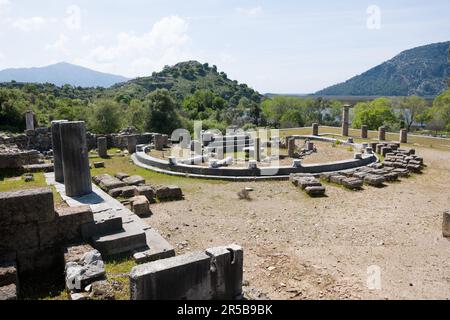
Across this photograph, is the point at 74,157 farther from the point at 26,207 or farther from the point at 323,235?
the point at 323,235

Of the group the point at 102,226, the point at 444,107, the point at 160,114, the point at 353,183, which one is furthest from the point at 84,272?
the point at 444,107

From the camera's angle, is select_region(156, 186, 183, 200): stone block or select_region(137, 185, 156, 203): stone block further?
select_region(156, 186, 183, 200): stone block

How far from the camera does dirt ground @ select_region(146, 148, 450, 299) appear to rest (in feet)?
23.7

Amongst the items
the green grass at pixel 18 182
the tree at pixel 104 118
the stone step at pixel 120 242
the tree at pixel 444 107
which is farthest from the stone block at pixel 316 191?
the tree at pixel 444 107

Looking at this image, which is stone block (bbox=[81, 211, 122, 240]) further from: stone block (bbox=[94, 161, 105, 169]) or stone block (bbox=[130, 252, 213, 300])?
stone block (bbox=[94, 161, 105, 169])

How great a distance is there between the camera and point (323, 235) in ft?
32.2

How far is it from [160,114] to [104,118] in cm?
630

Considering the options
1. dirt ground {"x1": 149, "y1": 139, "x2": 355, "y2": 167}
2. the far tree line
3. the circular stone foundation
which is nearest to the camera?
the circular stone foundation

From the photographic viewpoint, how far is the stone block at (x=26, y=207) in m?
6.84

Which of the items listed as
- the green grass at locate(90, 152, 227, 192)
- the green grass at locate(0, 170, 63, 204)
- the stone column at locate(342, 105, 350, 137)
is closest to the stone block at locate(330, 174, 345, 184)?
the green grass at locate(90, 152, 227, 192)

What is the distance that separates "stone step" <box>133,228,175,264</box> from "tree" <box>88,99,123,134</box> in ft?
100

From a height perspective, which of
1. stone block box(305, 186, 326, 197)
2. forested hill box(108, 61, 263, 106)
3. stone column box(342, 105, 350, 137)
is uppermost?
forested hill box(108, 61, 263, 106)

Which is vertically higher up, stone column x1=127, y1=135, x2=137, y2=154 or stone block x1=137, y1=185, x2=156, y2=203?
stone column x1=127, y1=135, x2=137, y2=154

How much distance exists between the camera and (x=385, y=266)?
313 inches
